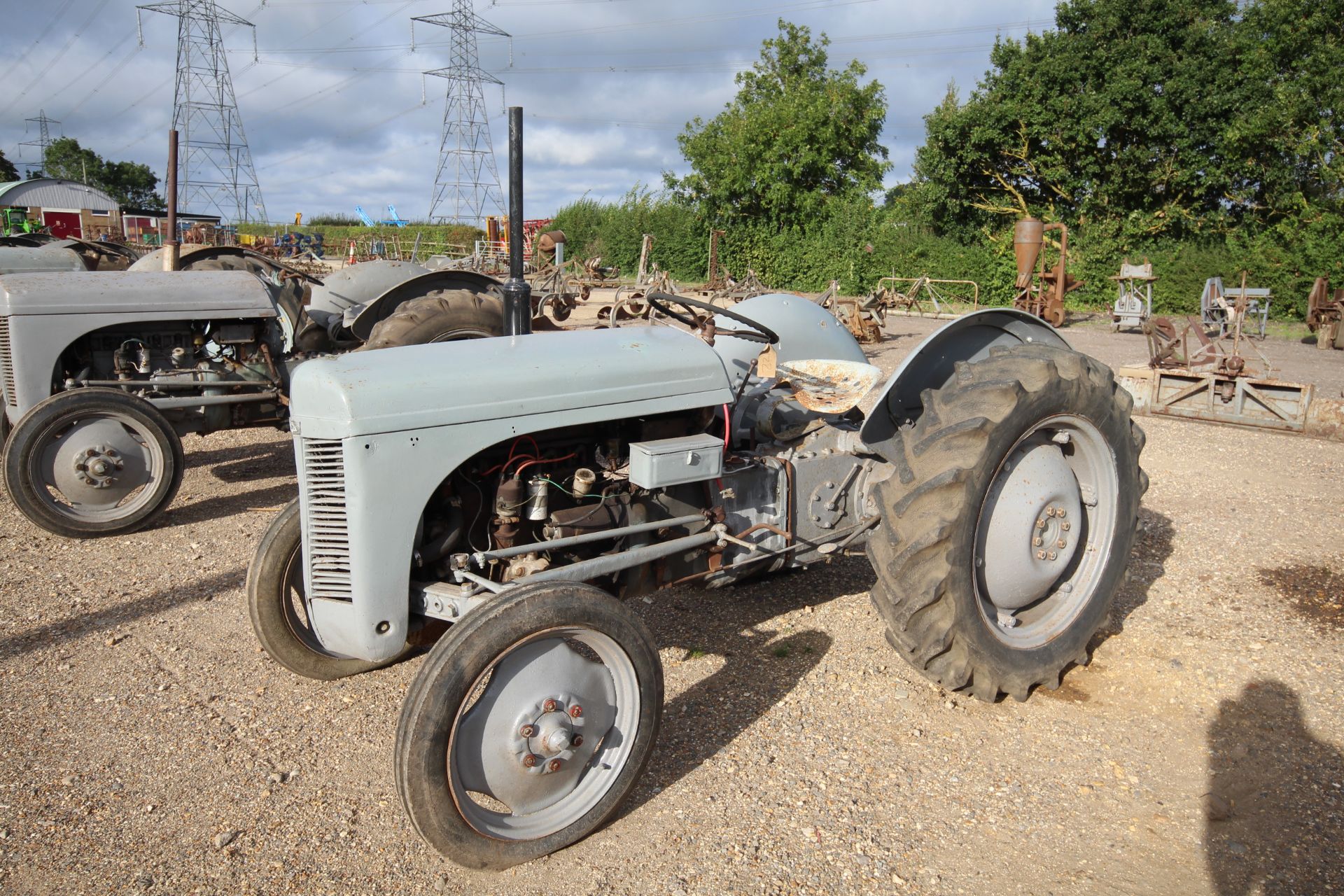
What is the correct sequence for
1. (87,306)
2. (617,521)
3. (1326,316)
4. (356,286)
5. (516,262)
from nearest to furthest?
(617,521), (516,262), (87,306), (356,286), (1326,316)

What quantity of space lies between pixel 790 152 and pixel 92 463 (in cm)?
2884

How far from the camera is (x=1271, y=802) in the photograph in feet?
8.26

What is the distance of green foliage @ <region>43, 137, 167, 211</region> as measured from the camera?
67438 mm

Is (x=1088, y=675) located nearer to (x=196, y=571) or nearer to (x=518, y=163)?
(x=518, y=163)

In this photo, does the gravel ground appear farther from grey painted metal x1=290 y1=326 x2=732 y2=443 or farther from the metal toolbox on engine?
grey painted metal x1=290 y1=326 x2=732 y2=443

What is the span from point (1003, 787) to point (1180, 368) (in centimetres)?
666

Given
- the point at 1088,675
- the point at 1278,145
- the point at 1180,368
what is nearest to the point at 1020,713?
the point at 1088,675

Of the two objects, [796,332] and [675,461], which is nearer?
[675,461]

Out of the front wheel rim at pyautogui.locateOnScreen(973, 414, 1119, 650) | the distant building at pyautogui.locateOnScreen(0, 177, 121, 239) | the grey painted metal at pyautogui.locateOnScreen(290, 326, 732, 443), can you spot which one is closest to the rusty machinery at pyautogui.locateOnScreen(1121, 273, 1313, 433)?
the front wheel rim at pyautogui.locateOnScreen(973, 414, 1119, 650)

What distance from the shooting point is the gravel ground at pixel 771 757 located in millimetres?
2258

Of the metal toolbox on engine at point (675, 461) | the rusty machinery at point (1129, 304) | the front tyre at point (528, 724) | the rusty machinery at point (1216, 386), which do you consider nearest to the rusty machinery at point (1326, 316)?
the rusty machinery at point (1129, 304)

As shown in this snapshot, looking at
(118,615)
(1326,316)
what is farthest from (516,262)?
(1326,316)

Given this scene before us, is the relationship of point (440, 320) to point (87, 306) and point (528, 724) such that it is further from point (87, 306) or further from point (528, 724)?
point (528, 724)

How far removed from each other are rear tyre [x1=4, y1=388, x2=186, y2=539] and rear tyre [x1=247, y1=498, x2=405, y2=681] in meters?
2.59
